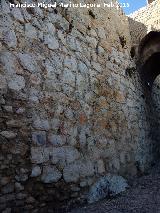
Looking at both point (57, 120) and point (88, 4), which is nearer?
point (57, 120)

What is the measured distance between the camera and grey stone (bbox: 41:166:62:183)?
131 inches

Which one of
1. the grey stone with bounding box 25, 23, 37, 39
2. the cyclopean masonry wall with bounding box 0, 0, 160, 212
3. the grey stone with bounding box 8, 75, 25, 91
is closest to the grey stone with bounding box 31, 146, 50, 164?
the cyclopean masonry wall with bounding box 0, 0, 160, 212

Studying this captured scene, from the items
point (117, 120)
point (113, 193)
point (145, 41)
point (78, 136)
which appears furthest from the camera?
point (145, 41)

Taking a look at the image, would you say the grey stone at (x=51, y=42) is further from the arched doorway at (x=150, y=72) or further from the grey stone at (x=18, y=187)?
the arched doorway at (x=150, y=72)

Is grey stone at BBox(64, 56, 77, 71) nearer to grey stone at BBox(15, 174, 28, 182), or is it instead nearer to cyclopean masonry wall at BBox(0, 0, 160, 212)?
cyclopean masonry wall at BBox(0, 0, 160, 212)

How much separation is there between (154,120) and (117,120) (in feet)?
6.60

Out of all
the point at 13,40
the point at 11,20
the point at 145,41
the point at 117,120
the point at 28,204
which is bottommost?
the point at 28,204

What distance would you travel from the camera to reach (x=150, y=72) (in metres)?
6.80

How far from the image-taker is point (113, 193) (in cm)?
422

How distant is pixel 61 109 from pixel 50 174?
0.78 m

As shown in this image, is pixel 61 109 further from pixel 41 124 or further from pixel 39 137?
pixel 39 137

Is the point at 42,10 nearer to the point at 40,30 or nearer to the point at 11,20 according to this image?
the point at 40,30

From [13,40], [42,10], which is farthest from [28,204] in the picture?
[42,10]

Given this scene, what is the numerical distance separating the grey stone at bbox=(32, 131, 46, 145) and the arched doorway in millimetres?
3193
